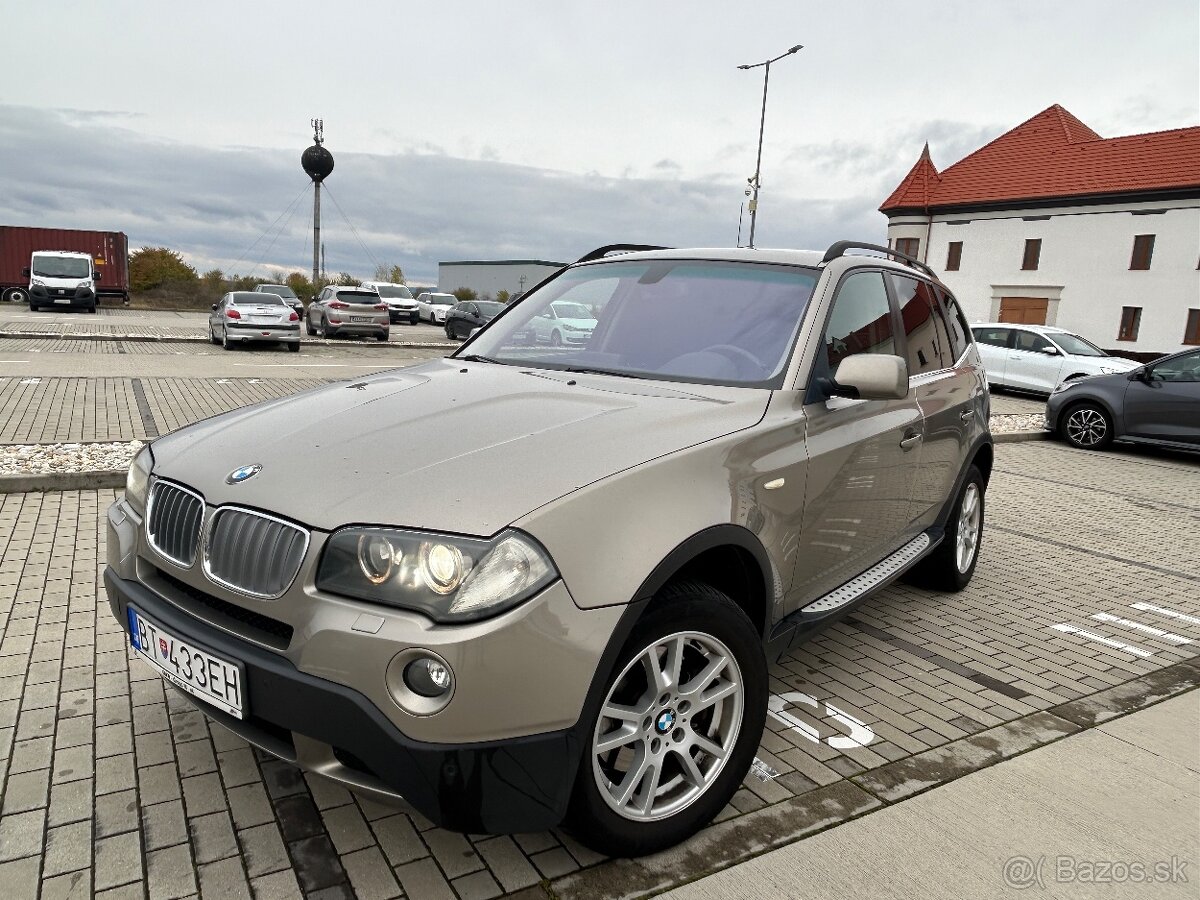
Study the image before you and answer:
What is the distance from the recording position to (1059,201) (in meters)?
36.1

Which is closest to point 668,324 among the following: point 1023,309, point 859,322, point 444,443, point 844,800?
point 859,322

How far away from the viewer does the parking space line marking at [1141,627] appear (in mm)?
4602

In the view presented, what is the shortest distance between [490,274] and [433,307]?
27794 millimetres

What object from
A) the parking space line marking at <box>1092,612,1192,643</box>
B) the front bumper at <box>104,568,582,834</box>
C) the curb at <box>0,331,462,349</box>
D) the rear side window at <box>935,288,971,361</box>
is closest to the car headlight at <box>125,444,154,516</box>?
the front bumper at <box>104,568,582,834</box>

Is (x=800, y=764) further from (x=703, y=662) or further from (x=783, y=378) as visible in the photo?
(x=783, y=378)

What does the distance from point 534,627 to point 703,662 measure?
73 cm

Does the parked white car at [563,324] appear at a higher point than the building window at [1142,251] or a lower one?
lower

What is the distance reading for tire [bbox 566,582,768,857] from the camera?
223 cm

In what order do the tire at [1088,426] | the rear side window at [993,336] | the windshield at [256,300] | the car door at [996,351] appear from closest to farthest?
the tire at [1088,426] → the car door at [996,351] → the rear side window at [993,336] → the windshield at [256,300]

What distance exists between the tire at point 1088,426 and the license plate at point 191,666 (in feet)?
40.8

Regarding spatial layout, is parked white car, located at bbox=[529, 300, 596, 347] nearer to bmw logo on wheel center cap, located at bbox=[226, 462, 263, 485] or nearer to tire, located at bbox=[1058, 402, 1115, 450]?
bmw logo on wheel center cap, located at bbox=[226, 462, 263, 485]

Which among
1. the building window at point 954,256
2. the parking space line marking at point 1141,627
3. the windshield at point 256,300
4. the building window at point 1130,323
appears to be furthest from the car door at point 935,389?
the building window at point 954,256

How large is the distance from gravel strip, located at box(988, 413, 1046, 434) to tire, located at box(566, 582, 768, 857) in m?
11.2

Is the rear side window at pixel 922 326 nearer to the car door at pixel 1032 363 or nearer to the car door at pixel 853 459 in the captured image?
the car door at pixel 853 459
